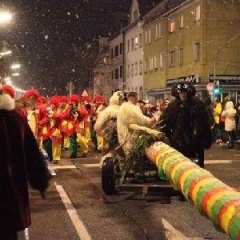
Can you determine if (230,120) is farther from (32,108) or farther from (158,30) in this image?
(158,30)

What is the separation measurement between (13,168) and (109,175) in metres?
5.81

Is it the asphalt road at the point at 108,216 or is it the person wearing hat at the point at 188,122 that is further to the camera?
the person wearing hat at the point at 188,122

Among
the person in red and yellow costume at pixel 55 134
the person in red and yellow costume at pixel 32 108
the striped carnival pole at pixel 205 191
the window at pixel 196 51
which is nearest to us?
the striped carnival pole at pixel 205 191

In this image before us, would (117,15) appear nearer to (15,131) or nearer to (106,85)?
(106,85)

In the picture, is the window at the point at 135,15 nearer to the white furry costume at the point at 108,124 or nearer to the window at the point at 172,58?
the window at the point at 172,58

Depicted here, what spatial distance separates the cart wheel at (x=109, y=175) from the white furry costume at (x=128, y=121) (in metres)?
0.30

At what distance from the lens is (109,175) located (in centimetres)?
980

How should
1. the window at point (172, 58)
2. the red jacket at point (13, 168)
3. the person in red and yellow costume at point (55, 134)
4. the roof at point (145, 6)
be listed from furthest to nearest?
the roof at point (145, 6), the window at point (172, 58), the person in red and yellow costume at point (55, 134), the red jacket at point (13, 168)

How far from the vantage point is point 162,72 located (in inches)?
2025

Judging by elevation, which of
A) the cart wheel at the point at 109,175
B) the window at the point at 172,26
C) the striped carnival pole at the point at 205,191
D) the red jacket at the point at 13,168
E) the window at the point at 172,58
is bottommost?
the cart wheel at the point at 109,175

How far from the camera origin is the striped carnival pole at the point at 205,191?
4.76 meters

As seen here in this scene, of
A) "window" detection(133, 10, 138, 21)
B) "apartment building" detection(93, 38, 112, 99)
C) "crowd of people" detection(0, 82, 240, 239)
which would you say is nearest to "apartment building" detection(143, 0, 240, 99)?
"window" detection(133, 10, 138, 21)

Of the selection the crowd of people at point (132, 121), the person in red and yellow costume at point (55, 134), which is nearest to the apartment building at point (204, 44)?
the person in red and yellow costume at point (55, 134)

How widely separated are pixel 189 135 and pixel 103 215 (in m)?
1.91
